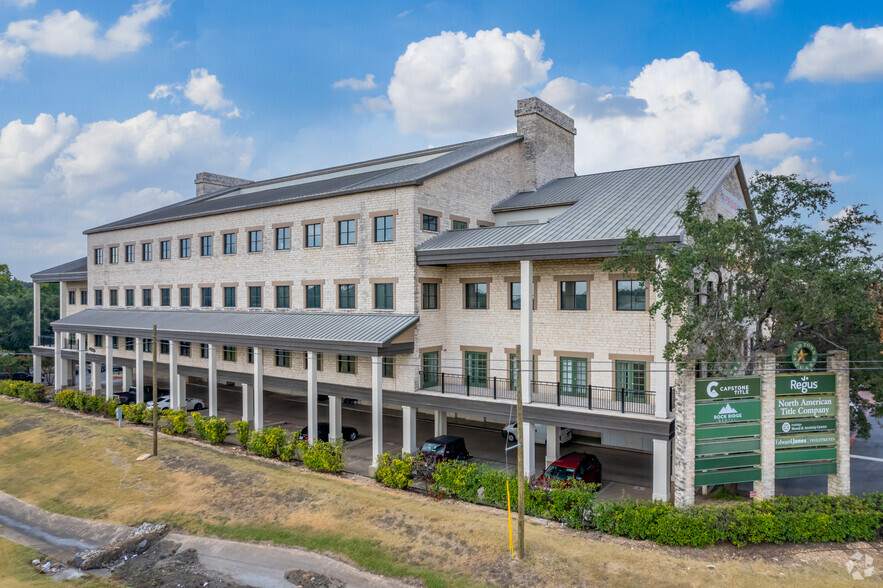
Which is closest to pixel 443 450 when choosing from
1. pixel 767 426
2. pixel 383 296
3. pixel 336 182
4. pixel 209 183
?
pixel 383 296

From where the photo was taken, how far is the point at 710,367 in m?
19.7

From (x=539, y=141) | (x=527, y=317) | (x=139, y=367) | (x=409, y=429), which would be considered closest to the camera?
(x=527, y=317)

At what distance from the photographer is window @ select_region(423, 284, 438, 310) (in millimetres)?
27812

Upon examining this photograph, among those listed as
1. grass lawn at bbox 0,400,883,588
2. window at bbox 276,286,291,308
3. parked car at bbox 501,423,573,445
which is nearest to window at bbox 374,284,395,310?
window at bbox 276,286,291,308

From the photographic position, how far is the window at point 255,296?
112 ft

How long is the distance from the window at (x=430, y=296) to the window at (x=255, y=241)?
11.9 metres

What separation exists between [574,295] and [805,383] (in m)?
9.23

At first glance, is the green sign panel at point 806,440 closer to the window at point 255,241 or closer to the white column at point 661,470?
the white column at point 661,470

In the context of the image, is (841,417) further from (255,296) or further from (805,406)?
(255,296)

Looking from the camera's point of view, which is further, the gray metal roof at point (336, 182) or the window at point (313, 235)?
the window at point (313, 235)

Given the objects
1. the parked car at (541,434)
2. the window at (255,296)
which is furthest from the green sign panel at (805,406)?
the window at (255,296)

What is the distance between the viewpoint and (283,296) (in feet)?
109

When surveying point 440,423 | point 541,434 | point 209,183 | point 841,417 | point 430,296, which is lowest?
point 541,434

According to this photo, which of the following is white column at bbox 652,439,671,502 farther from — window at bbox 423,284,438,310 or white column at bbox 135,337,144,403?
white column at bbox 135,337,144,403
